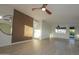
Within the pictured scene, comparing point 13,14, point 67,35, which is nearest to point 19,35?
point 13,14

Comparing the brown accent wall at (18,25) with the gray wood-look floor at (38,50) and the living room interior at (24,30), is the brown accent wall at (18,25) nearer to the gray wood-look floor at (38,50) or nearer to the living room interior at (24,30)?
the living room interior at (24,30)

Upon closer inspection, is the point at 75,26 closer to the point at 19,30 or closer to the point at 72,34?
the point at 72,34

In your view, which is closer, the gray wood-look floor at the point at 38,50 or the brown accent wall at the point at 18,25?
the gray wood-look floor at the point at 38,50

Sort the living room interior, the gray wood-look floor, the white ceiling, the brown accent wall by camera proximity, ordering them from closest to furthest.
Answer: the gray wood-look floor
the living room interior
the white ceiling
the brown accent wall

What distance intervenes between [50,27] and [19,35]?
11.6m

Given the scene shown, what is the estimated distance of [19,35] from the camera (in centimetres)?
913

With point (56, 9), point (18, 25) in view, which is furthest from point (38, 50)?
point (18, 25)

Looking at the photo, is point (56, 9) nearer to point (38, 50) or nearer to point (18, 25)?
point (18, 25)

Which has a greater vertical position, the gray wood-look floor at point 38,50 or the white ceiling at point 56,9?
the white ceiling at point 56,9

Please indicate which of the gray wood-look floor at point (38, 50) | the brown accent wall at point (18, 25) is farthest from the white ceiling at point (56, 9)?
the gray wood-look floor at point (38, 50)

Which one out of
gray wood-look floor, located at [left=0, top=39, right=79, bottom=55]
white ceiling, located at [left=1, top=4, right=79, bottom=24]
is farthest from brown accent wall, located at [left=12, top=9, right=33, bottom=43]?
gray wood-look floor, located at [left=0, top=39, right=79, bottom=55]

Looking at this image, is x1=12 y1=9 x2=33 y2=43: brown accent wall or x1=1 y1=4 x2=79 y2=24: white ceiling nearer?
x1=1 y1=4 x2=79 y2=24: white ceiling

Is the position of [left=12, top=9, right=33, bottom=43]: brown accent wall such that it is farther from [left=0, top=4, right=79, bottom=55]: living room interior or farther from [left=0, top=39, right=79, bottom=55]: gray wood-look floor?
[left=0, top=39, right=79, bottom=55]: gray wood-look floor

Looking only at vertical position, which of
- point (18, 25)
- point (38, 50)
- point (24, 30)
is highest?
point (18, 25)
